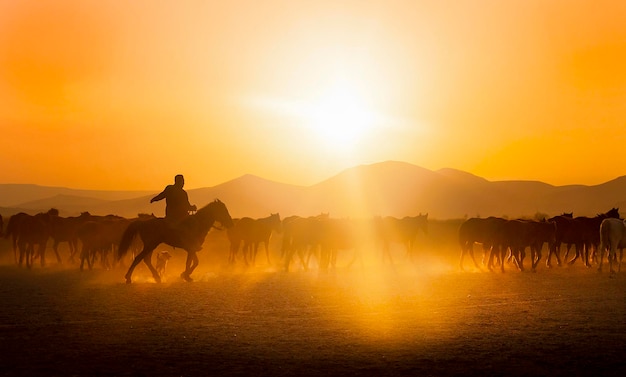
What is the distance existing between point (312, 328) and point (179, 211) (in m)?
9.83

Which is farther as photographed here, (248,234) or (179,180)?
(248,234)

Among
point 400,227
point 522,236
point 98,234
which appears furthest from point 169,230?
point 400,227

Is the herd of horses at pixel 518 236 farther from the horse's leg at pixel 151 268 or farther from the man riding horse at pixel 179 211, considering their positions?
the horse's leg at pixel 151 268

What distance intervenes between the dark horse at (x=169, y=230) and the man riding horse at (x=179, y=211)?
0.10 ft

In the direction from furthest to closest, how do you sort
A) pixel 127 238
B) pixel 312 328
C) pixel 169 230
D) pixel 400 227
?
pixel 400 227, pixel 127 238, pixel 169 230, pixel 312 328

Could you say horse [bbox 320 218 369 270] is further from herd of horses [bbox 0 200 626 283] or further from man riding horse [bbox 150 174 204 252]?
man riding horse [bbox 150 174 204 252]

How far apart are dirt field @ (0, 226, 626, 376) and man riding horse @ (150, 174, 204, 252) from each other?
1391 mm

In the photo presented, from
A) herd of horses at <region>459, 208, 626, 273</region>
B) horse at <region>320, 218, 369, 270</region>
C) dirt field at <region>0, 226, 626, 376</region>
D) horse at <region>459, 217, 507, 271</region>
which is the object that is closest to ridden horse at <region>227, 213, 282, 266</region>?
horse at <region>320, 218, 369, 270</region>

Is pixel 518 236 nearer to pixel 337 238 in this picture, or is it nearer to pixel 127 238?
pixel 337 238

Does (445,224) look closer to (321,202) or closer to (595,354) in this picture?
(595,354)

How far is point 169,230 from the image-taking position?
2245 centimetres

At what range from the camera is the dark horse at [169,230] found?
2245cm

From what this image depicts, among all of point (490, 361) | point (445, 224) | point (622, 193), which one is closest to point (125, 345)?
point (490, 361)

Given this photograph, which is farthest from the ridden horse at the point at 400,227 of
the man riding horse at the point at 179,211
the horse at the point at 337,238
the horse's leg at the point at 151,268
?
the horse's leg at the point at 151,268
